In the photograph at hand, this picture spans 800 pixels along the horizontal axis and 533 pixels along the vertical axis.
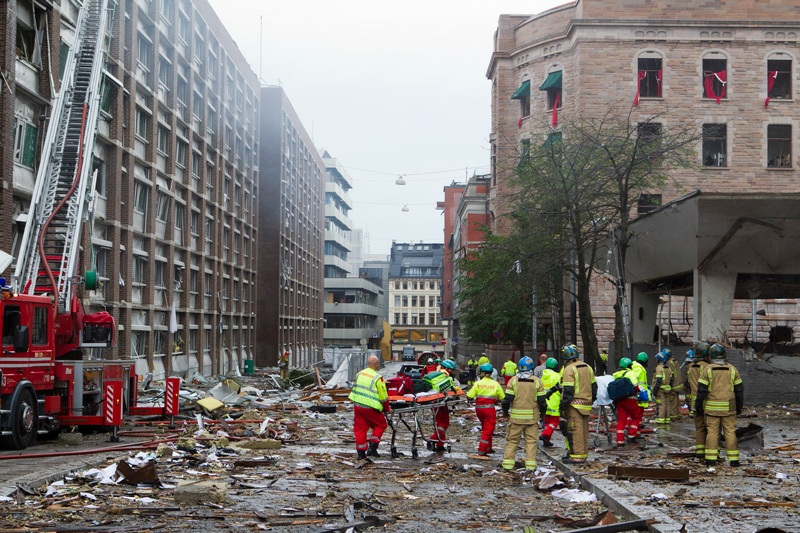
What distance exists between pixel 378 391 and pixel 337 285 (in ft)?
305

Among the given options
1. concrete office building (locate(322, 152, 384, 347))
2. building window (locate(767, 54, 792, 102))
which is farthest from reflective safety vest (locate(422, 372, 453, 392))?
concrete office building (locate(322, 152, 384, 347))

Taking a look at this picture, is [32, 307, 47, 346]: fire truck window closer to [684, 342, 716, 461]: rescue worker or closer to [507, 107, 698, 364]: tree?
[684, 342, 716, 461]: rescue worker

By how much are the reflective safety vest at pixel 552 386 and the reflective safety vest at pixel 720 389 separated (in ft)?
9.19

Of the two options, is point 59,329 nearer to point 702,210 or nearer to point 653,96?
point 702,210

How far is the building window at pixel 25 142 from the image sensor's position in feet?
84.4

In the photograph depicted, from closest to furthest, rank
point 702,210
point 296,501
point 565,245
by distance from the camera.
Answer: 1. point 296,501
2. point 702,210
3. point 565,245

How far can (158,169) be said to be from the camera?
131 feet

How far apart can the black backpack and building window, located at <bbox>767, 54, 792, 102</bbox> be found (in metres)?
Result: 34.3

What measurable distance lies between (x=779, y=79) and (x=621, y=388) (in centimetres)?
3555

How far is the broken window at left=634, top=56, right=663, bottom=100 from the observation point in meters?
46.9

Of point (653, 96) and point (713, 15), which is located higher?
point (713, 15)

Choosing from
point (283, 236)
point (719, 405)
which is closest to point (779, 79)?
point (719, 405)

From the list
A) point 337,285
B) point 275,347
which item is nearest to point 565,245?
point 275,347

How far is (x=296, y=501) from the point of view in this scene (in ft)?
36.3
